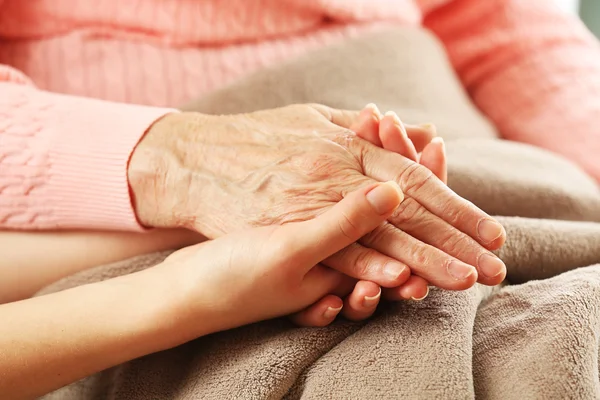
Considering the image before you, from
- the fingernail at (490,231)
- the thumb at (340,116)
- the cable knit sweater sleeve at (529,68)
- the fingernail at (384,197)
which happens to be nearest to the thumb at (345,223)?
the fingernail at (384,197)

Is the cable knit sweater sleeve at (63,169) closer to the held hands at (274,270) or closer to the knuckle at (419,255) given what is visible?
the held hands at (274,270)

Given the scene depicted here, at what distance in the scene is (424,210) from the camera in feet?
1.93

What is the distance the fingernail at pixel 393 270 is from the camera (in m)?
0.53

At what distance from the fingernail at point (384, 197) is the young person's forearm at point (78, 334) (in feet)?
0.68

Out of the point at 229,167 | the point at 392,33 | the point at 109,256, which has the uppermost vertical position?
the point at 392,33

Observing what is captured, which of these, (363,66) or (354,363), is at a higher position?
(363,66)

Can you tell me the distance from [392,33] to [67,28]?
1.72 ft

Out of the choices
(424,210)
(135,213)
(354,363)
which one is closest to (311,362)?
(354,363)

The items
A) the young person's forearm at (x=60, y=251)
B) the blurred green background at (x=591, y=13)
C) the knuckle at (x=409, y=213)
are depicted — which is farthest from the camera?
the blurred green background at (x=591, y=13)

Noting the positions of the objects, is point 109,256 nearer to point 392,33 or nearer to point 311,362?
point 311,362

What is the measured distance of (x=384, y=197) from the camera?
1.65ft

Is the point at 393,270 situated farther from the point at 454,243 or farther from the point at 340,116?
the point at 340,116

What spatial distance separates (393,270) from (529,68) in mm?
823

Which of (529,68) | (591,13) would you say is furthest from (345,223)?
(591,13)
